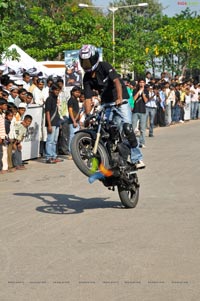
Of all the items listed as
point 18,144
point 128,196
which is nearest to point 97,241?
point 128,196

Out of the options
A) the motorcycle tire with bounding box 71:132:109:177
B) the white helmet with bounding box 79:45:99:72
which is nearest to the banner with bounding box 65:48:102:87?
the white helmet with bounding box 79:45:99:72

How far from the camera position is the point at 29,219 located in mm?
9047

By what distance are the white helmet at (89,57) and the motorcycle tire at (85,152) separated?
81 centimetres

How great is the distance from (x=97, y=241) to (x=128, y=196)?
2.02m

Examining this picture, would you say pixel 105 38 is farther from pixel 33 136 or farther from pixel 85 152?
pixel 85 152

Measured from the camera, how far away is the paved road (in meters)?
5.88

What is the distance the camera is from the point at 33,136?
1672 cm

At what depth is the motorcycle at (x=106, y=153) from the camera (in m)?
8.88

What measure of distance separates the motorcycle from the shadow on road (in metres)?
0.55

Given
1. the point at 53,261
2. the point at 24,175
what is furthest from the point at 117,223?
the point at 24,175

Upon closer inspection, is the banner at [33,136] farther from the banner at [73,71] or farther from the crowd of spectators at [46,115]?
the banner at [73,71]

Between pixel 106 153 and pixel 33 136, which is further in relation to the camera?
pixel 33 136

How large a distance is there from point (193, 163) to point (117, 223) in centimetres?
670

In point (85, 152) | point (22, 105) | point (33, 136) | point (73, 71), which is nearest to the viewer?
point (85, 152)
